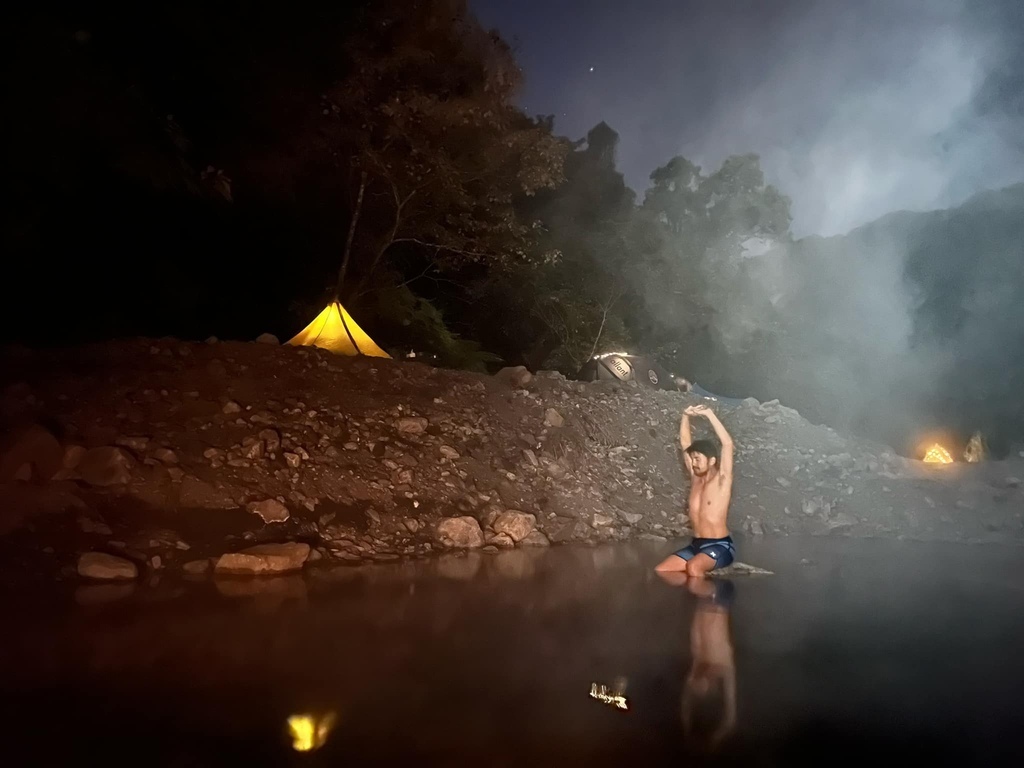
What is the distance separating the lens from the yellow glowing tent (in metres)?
9.11

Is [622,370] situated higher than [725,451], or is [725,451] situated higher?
[622,370]

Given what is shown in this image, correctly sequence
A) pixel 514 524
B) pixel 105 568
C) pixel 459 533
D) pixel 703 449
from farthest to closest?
pixel 514 524
pixel 459 533
pixel 703 449
pixel 105 568

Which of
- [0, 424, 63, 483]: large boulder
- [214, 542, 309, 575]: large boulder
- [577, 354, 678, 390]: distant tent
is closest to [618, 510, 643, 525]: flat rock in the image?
[214, 542, 309, 575]: large boulder

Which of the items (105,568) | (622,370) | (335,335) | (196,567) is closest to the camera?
(105,568)

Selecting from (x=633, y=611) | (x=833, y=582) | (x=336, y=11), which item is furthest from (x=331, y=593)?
(x=336, y=11)

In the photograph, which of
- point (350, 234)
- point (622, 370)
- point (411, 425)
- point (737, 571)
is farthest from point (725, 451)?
point (622, 370)

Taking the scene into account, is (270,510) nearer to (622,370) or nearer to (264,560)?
(264,560)

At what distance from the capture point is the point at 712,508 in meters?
5.41

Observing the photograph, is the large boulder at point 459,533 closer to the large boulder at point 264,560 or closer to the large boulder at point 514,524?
the large boulder at point 514,524

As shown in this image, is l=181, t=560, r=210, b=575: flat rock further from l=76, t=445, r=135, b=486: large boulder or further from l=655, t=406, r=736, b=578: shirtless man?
l=655, t=406, r=736, b=578: shirtless man

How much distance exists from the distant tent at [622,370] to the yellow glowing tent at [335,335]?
6.16m

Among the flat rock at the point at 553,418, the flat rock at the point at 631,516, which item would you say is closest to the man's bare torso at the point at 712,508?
the flat rock at the point at 631,516

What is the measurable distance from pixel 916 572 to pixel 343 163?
940 centimetres

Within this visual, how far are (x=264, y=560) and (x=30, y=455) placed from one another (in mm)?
2141
